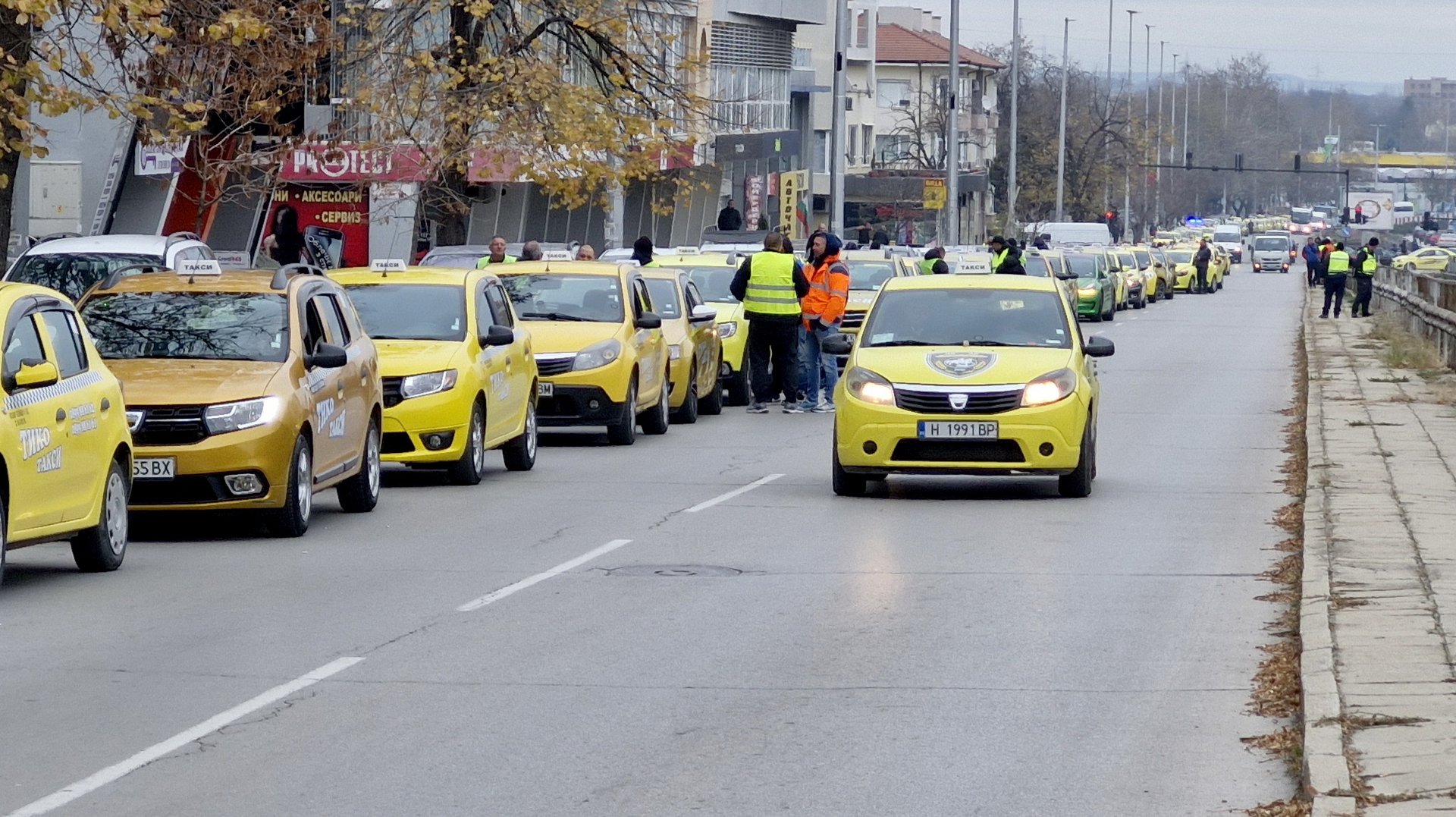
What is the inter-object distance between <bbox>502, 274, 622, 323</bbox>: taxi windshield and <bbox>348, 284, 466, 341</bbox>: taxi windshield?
3.22 m

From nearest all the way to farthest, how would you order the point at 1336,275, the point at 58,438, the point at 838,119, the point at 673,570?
the point at 58,438 < the point at 673,570 < the point at 838,119 < the point at 1336,275

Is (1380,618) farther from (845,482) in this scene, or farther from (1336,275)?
(1336,275)

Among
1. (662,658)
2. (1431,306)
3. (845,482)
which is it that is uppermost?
(1431,306)

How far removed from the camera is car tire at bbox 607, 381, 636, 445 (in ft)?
68.9

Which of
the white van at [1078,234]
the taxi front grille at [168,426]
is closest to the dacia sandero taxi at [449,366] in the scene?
the taxi front grille at [168,426]

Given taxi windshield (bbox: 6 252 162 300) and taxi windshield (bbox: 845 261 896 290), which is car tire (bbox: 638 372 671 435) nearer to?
taxi windshield (bbox: 6 252 162 300)

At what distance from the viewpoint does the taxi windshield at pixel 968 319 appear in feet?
55.0

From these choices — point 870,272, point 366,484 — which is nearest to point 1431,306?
point 870,272

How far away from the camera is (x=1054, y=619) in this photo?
1070 cm

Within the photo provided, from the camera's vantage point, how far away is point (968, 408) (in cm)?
1588

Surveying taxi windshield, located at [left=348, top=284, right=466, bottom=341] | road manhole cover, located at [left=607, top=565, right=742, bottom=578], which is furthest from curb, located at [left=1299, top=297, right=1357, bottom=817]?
taxi windshield, located at [left=348, top=284, right=466, bottom=341]

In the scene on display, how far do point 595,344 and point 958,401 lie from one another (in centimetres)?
560

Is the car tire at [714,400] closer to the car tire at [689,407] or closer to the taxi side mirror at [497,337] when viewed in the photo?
the car tire at [689,407]

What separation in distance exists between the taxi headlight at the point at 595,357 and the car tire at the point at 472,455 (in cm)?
314
